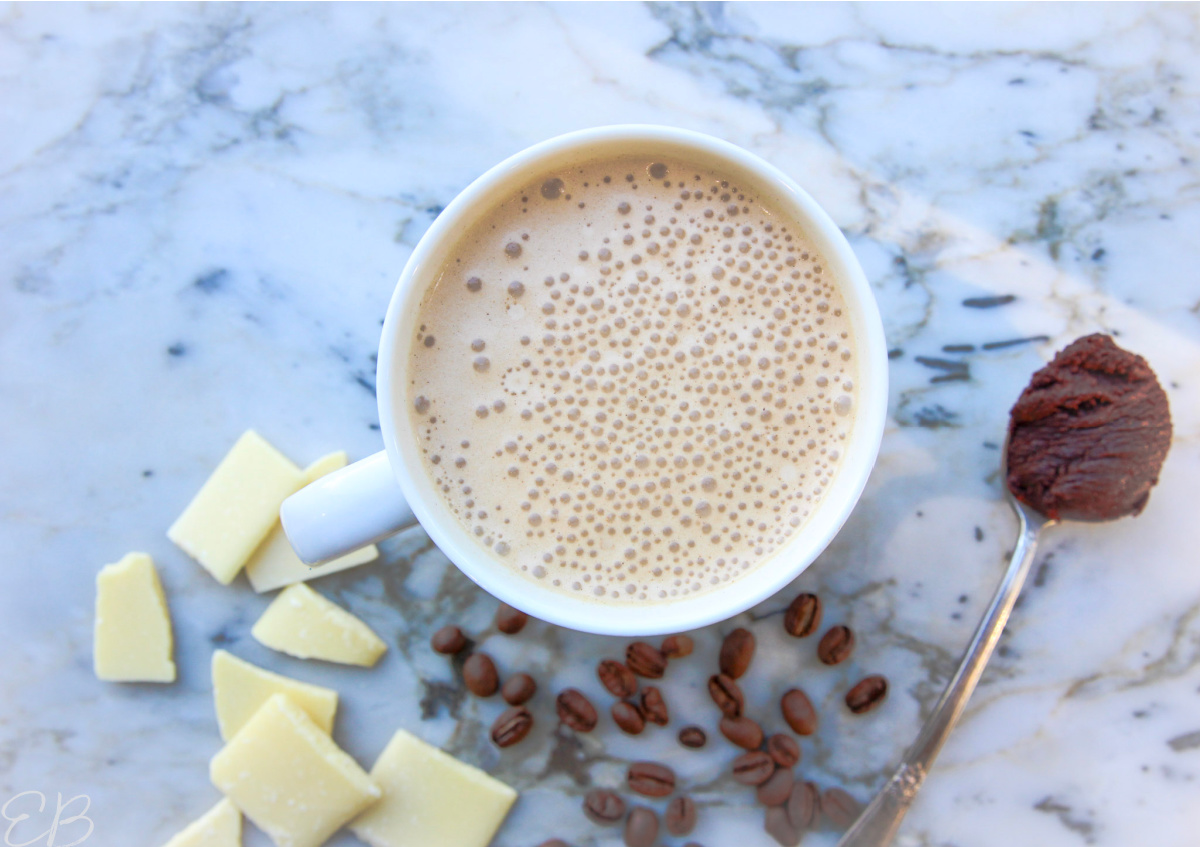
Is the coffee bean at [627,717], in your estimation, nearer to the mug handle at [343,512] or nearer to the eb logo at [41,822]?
the mug handle at [343,512]

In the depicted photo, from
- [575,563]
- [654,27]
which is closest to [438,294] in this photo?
[575,563]

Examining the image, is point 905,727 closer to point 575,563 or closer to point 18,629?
point 575,563

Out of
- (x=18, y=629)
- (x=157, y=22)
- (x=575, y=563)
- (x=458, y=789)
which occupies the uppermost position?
(x=157, y=22)

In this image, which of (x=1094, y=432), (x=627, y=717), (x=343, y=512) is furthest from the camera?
(x=627, y=717)

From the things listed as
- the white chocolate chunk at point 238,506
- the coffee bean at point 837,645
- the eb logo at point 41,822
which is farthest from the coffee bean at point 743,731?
the eb logo at point 41,822

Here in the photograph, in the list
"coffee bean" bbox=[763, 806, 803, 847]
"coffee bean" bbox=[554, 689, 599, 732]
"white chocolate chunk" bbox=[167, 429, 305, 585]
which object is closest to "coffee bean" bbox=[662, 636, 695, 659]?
"coffee bean" bbox=[554, 689, 599, 732]

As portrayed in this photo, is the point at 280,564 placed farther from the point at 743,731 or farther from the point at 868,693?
the point at 868,693

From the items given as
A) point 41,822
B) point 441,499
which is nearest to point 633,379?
point 441,499
